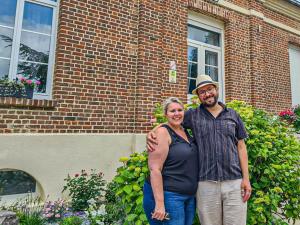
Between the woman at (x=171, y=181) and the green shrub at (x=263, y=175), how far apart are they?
0.55 m

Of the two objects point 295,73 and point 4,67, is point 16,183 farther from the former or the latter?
point 295,73

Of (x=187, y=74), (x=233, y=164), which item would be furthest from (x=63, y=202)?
(x=187, y=74)

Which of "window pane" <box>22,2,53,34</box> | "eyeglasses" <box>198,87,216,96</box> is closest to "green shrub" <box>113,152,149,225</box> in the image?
"eyeglasses" <box>198,87,216,96</box>

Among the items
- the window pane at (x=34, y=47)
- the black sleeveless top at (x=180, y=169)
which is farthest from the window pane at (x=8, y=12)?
the black sleeveless top at (x=180, y=169)

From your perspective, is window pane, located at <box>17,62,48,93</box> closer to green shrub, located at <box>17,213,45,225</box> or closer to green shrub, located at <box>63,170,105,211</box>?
green shrub, located at <box>63,170,105,211</box>

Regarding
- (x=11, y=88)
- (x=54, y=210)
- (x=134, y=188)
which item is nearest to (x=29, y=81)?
(x=11, y=88)

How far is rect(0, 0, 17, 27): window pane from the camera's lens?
15.3 feet

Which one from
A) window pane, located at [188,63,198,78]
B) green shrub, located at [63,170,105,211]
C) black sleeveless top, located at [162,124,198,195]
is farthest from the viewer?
window pane, located at [188,63,198,78]

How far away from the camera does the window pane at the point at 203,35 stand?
24.1ft

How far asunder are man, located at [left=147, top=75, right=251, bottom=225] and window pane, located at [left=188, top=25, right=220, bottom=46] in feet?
17.8

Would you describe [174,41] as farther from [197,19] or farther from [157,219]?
[157,219]

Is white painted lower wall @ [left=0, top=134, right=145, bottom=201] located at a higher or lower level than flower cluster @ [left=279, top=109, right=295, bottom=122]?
lower

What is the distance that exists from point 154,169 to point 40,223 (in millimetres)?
2574

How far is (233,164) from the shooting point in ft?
7.63
